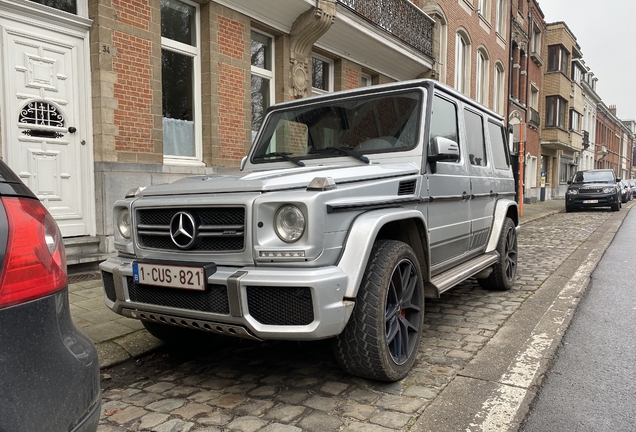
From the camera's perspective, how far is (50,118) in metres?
6.17

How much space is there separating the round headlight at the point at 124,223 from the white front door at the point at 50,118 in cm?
331

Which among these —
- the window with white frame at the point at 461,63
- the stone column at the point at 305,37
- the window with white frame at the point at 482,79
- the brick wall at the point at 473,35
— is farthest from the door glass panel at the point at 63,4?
the window with white frame at the point at 482,79

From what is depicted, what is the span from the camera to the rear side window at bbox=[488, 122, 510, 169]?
5551 millimetres

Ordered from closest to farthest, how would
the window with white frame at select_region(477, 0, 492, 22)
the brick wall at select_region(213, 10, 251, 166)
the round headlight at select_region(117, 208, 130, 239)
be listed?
the round headlight at select_region(117, 208, 130, 239)
the brick wall at select_region(213, 10, 251, 166)
the window with white frame at select_region(477, 0, 492, 22)

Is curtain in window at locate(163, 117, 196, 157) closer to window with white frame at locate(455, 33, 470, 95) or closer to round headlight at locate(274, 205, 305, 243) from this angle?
round headlight at locate(274, 205, 305, 243)

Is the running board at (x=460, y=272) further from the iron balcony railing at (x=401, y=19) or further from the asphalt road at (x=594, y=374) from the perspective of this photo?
the iron balcony railing at (x=401, y=19)

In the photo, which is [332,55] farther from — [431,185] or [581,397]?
[581,397]

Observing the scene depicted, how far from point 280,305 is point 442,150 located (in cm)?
174

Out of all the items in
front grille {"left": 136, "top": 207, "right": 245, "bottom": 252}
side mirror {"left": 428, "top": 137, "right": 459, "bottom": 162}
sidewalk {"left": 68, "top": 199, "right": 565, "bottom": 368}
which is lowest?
sidewalk {"left": 68, "top": 199, "right": 565, "bottom": 368}

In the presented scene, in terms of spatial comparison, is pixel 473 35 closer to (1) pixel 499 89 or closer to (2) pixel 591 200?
(1) pixel 499 89

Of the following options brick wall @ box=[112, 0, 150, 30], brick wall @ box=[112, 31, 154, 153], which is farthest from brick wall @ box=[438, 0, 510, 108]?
brick wall @ box=[112, 31, 154, 153]

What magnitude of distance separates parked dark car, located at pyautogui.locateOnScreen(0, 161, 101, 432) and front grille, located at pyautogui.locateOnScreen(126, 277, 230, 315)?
0.96 metres

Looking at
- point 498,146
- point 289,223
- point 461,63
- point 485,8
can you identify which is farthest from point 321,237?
point 485,8

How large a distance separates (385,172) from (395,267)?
661 millimetres
